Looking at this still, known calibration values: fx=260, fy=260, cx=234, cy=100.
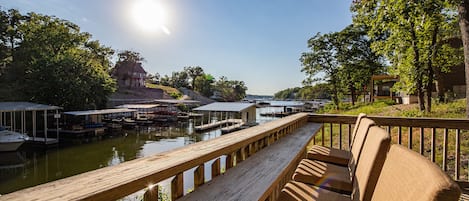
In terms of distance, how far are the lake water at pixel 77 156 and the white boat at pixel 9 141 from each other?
0.30m

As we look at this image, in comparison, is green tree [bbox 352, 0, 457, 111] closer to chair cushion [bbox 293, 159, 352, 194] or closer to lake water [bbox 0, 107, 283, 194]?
chair cushion [bbox 293, 159, 352, 194]

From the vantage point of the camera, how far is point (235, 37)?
606 inches

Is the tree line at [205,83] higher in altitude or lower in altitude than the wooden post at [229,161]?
higher

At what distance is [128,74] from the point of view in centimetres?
4122

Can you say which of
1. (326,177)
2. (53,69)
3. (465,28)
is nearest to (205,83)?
(53,69)

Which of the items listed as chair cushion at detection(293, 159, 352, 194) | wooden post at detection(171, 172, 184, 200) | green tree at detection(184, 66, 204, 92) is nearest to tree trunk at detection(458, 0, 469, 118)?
chair cushion at detection(293, 159, 352, 194)

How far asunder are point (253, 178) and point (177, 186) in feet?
1.60

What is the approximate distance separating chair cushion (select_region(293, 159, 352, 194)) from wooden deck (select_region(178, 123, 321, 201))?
122 mm

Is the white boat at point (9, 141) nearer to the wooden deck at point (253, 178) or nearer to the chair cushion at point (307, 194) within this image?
the wooden deck at point (253, 178)

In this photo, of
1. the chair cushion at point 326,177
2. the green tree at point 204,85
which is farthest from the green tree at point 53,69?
the green tree at point 204,85

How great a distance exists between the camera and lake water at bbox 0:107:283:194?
30.6 feet

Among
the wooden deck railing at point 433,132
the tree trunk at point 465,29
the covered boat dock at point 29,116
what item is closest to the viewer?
the wooden deck railing at point 433,132

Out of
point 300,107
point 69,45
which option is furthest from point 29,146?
point 300,107

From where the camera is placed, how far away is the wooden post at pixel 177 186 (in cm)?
111
